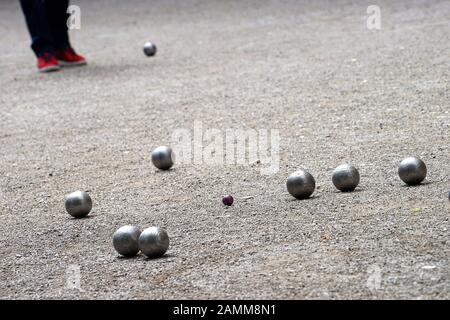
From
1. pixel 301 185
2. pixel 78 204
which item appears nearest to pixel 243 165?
pixel 301 185

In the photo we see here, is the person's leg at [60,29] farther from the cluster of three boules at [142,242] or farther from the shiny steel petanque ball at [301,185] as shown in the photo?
the cluster of three boules at [142,242]

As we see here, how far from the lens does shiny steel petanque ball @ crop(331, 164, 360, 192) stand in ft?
19.7

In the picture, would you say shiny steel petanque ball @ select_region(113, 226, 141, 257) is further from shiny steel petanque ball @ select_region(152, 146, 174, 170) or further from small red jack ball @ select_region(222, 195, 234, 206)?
shiny steel petanque ball @ select_region(152, 146, 174, 170)

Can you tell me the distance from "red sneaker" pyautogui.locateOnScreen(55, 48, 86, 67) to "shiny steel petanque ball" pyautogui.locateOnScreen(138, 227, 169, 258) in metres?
7.53

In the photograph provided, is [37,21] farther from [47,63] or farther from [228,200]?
[228,200]

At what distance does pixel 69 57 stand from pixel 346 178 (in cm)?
695

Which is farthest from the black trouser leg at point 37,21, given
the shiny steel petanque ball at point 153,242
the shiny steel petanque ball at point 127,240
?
the shiny steel petanque ball at point 153,242

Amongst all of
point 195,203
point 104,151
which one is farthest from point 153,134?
point 195,203

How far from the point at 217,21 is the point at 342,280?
10661 mm

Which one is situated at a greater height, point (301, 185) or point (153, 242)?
point (301, 185)

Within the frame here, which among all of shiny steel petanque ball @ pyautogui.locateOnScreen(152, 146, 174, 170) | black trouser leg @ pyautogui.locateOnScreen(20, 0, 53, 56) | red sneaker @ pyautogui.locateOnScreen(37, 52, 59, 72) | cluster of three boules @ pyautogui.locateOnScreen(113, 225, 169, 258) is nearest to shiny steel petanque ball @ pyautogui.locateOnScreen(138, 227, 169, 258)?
cluster of three boules @ pyautogui.locateOnScreen(113, 225, 169, 258)

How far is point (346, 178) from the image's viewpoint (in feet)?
19.7

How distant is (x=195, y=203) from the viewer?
20.6 feet

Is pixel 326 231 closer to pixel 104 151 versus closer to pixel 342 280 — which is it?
pixel 342 280
